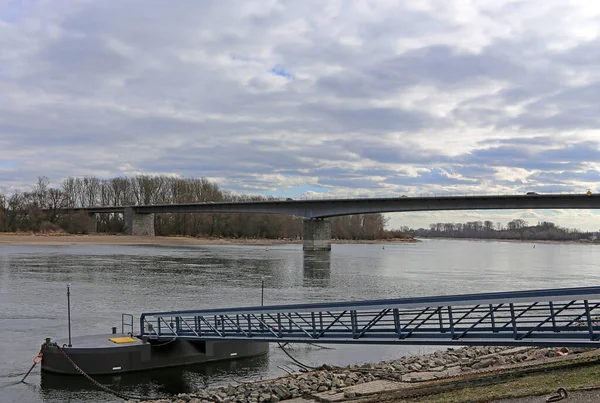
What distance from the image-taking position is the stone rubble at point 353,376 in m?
15.6

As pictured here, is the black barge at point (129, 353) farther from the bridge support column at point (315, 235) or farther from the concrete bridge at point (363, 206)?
the bridge support column at point (315, 235)

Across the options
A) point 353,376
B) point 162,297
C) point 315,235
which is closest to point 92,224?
point 315,235

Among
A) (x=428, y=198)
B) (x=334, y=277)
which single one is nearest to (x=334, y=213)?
(x=428, y=198)

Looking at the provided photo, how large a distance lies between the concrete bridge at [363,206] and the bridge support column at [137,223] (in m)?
9.15

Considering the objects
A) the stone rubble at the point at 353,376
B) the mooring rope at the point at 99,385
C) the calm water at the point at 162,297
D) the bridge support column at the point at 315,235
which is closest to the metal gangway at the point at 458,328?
the stone rubble at the point at 353,376

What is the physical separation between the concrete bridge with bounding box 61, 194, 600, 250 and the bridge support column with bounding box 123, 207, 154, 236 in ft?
30.0

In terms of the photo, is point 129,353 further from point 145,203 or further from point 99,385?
point 145,203

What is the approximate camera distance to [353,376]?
17453 millimetres

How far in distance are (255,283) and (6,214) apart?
126 meters

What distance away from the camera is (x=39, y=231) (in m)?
146

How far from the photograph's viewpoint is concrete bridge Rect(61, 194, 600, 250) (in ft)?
257

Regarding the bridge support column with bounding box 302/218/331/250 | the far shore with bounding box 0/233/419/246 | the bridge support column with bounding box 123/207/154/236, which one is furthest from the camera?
the bridge support column with bounding box 123/207/154/236

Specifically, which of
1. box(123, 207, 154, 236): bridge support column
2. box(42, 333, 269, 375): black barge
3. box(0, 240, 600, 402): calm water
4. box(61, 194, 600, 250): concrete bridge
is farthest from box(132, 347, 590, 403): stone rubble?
box(123, 207, 154, 236): bridge support column

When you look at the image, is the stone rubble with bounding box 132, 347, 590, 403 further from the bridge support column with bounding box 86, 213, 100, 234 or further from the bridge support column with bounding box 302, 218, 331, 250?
the bridge support column with bounding box 86, 213, 100, 234
